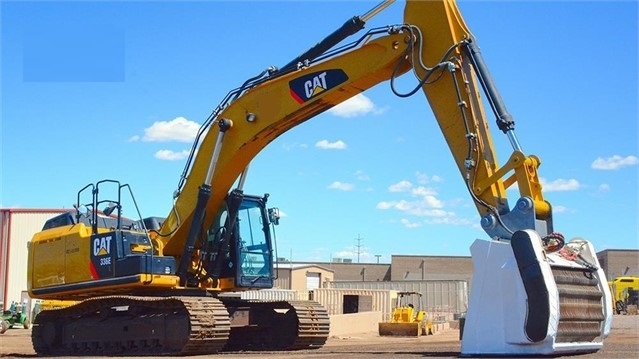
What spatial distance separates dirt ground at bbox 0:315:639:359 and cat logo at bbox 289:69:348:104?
4205 mm

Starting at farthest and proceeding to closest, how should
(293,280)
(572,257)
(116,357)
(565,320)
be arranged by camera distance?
(293,280), (116,357), (572,257), (565,320)

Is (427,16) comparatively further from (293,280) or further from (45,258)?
(293,280)

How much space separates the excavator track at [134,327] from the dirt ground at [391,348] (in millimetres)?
408

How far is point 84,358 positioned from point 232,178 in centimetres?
398

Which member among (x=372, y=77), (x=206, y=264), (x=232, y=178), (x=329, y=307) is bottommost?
(x=329, y=307)

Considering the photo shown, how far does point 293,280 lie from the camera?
62.9 metres

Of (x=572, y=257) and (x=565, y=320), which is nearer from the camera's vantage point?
(x=565, y=320)

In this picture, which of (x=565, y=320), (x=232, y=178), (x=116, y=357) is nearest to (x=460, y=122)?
(x=565, y=320)

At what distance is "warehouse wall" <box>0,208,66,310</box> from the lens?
43.4 meters

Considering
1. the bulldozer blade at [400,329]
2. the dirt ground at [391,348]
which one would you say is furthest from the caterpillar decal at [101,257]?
the bulldozer blade at [400,329]

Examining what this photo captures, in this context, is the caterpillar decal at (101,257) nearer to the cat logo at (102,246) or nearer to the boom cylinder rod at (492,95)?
the cat logo at (102,246)

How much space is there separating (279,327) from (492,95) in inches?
268

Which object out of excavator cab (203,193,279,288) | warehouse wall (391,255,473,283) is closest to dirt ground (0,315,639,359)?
excavator cab (203,193,279,288)

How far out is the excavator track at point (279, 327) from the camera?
16.4 m
